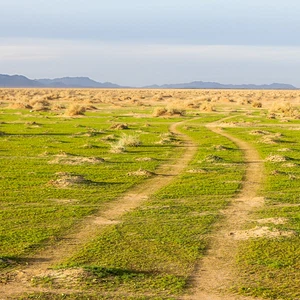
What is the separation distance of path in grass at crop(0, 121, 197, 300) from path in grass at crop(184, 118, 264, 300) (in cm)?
261

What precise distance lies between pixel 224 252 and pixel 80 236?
10.7 ft

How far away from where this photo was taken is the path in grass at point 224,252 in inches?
361

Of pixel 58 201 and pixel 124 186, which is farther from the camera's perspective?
pixel 124 186

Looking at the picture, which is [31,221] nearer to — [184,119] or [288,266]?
[288,266]

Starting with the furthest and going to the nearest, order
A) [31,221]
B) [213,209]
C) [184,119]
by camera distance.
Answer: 1. [184,119]
2. [213,209]
3. [31,221]

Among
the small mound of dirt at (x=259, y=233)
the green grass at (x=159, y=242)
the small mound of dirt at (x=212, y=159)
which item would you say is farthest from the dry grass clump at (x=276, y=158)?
the small mound of dirt at (x=259, y=233)

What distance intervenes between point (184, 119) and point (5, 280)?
145ft

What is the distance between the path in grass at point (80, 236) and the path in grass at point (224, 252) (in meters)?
2.61

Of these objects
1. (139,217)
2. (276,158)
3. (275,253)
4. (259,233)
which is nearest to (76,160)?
(276,158)

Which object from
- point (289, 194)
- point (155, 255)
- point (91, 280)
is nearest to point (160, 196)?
point (289, 194)

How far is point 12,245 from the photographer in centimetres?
1151

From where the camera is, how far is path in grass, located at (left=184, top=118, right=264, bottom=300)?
916 cm

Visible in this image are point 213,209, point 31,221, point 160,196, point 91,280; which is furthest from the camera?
point 160,196

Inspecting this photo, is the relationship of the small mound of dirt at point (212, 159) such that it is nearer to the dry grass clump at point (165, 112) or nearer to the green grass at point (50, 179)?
the green grass at point (50, 179)
